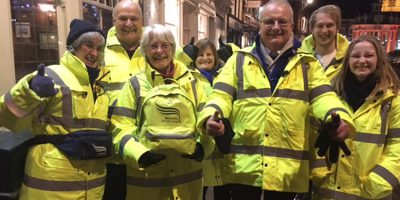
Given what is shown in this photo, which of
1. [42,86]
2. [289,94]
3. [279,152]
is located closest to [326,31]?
[289,94]

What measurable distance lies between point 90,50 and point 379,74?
207 centimetres

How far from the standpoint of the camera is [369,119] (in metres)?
2.65

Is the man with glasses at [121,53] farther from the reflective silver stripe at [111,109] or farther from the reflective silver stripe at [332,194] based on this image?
the reflective silver stripe at [332,194]

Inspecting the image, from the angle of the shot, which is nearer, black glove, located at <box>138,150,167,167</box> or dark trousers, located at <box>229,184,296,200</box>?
black glove, located at <box>138,150,167,167</box>

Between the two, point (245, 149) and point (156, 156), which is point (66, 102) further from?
point (245, 149)

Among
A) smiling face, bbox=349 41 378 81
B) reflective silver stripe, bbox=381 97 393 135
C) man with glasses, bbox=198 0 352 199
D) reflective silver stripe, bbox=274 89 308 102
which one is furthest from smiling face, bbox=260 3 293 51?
reflective silver stripe, bbox=381 97 393 135

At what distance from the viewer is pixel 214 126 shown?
2.29 meters

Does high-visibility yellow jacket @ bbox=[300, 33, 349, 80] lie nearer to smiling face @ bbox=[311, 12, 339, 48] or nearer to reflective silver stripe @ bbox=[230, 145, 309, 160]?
smiling face @ bbox=[311, 12, 339, 48]

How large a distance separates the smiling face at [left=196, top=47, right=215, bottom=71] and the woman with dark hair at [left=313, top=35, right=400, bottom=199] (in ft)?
5.85

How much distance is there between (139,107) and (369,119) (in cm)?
161

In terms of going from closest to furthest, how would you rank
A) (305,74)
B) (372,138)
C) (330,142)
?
(330,142) < (305,74) < (372,138)

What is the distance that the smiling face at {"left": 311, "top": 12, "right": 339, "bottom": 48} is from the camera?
145 inches

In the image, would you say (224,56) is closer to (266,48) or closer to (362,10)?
(266,48)

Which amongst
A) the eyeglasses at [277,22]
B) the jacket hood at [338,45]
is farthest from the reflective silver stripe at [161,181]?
the jacket hood at [338,45]
